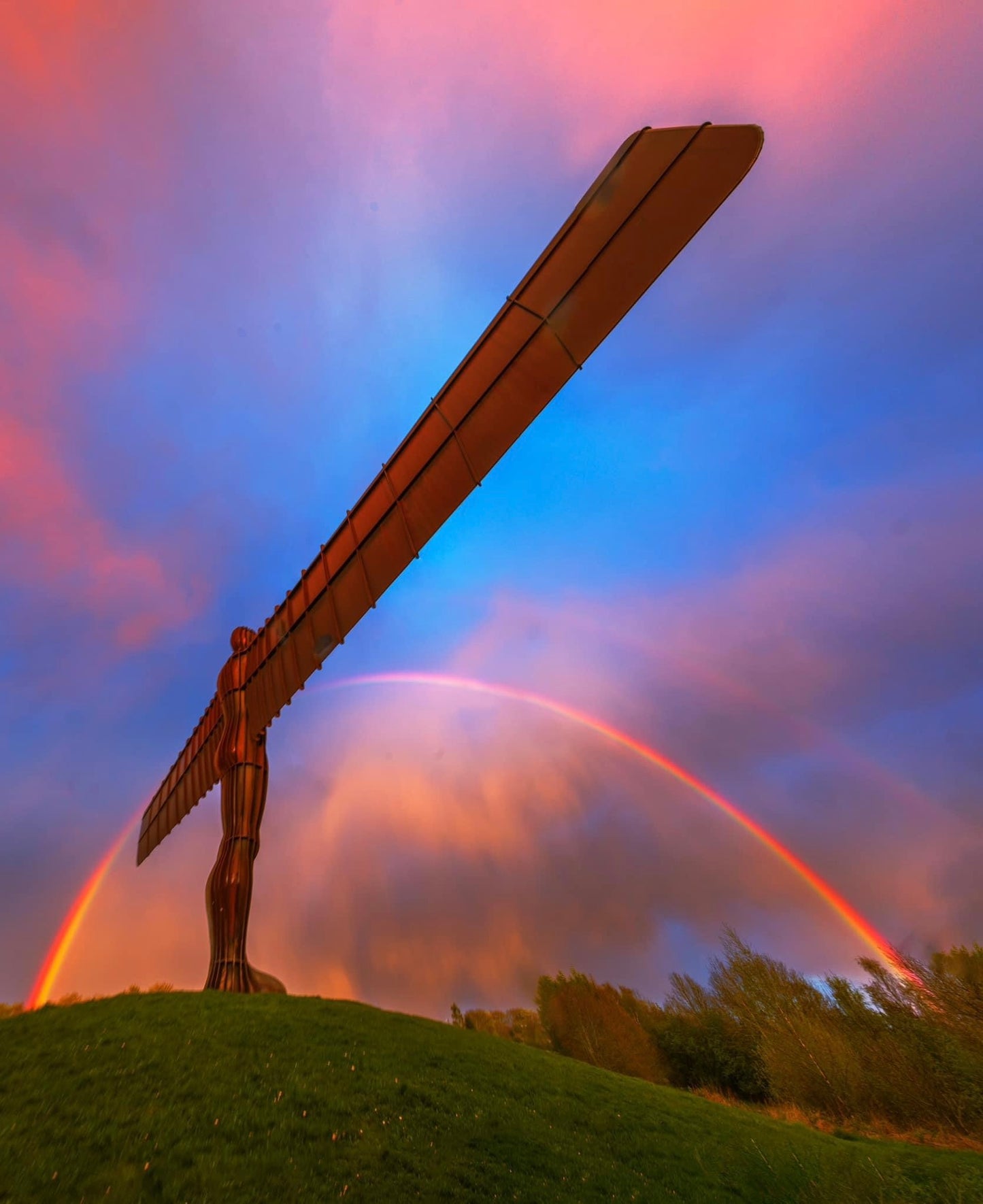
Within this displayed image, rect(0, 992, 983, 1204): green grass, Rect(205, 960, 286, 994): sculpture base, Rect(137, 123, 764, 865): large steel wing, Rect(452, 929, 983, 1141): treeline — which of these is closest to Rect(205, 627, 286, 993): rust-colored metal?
Rect(205, 960, 286, 994): sculpture base

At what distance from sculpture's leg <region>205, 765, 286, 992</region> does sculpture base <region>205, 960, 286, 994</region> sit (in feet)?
0.04

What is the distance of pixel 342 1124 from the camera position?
28.5ft

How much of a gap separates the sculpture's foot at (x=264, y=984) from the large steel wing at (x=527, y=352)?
714cm

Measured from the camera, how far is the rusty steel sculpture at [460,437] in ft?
23.9

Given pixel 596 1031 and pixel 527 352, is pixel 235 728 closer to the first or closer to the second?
pixel 527 352

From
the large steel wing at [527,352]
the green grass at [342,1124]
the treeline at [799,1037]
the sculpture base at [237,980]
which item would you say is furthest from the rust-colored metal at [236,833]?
the treeline at [799,1037]

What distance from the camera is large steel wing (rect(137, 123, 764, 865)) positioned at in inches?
283

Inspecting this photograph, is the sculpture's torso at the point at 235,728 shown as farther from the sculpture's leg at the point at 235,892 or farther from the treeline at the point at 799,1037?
the treeline at the point at 799,1037

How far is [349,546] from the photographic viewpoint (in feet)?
39.4

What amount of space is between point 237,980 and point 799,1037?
1235 inches

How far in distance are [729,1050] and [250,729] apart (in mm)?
38703

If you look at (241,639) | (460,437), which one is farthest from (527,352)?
(241,639)

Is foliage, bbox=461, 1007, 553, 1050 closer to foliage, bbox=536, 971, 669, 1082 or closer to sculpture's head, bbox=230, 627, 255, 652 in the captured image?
foliage, bbox=536, 971, 669, 1082

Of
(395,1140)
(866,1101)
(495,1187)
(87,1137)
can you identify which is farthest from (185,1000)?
(866,1101)
